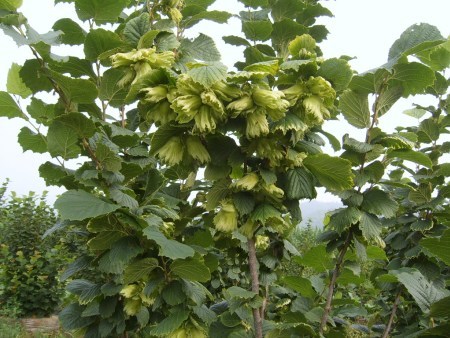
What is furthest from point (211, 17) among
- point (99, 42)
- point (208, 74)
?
point (208, 74)

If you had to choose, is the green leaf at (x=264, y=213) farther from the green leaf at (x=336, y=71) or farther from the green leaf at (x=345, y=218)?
the green leaf at (x=336, y=71)

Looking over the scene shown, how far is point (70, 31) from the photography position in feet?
5.58

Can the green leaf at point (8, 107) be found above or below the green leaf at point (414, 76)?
below

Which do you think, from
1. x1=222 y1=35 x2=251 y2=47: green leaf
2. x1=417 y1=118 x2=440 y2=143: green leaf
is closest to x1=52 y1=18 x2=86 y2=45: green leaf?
x1=222 y1=35 x2=251 y2=47: green leaf

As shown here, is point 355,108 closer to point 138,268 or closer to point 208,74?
point 208,74

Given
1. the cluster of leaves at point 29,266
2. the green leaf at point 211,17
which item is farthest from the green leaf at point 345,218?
the cluster of leaves at point 29,266

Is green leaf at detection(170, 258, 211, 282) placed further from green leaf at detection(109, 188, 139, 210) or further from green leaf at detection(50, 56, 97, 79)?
green leaf at detection(50, 56, 97, 79)

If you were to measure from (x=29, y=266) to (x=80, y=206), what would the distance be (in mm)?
5224

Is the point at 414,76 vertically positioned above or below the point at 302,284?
above

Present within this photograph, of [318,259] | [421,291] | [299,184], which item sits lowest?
[318,259]

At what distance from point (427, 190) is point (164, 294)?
1.57 m

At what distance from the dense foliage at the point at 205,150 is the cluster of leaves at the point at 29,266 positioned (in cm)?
443

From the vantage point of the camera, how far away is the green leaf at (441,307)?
100 centimetres

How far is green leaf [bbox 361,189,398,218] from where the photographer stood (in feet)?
5.01
